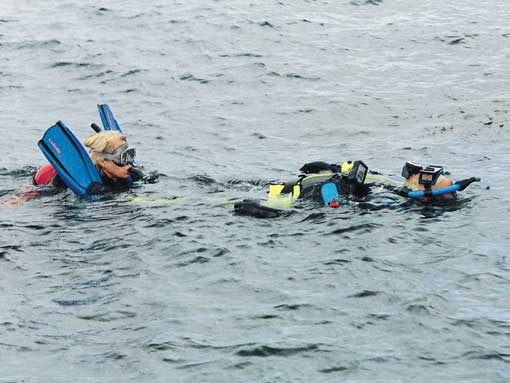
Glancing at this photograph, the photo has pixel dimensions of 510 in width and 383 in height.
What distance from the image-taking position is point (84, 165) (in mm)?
9602

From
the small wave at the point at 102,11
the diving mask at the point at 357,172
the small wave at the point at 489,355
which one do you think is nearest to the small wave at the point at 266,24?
the small wave at the point at 102,11

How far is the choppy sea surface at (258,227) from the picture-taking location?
6.21 m

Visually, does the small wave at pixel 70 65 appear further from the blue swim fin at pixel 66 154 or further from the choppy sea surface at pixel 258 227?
the blue swim fin at pixel 66 154

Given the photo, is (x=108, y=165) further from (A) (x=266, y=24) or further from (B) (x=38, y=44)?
(A) (x=266, y=24)

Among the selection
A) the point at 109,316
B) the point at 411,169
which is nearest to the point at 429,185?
the point at 411,169

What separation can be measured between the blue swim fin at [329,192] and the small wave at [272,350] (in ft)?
9.47

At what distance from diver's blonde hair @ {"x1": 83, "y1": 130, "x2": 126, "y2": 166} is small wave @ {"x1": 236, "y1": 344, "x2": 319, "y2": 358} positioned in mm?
4297

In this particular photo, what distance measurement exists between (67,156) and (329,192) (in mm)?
2976

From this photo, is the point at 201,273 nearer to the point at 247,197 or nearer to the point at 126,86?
the point at 247,197

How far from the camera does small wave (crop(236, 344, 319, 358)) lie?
614cm

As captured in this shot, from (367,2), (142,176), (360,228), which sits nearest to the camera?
(360,228)

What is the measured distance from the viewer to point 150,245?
8461 mm

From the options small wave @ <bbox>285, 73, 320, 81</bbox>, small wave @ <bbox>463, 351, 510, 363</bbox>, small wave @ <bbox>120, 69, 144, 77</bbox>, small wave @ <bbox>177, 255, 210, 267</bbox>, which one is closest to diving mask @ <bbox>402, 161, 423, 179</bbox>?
small wave @ <bbox>177, 255, 210, 267</bbox>

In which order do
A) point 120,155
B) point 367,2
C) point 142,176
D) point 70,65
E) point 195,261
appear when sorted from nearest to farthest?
1. point 195,261
2. point 120,155
3. point 142,176
4. point 70,65
5. point 367,2
